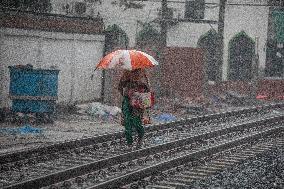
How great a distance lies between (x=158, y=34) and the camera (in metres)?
32.0

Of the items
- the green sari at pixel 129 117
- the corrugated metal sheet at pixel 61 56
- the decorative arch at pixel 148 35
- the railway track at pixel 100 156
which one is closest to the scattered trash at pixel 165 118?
the railway track at pixel 100 156

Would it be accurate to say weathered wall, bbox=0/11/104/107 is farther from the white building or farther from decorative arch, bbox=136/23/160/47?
decorative arch, bbox=136/23/160/47

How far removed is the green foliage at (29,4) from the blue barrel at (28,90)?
6.67 m

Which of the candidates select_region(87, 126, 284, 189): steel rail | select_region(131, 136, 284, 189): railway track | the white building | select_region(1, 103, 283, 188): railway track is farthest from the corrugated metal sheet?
the white building

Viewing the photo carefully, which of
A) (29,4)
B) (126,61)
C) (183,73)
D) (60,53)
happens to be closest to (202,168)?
(126,61)

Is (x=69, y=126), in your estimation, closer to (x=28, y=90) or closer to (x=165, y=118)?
(x=28, y=90)

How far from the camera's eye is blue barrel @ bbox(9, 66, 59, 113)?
15523mm

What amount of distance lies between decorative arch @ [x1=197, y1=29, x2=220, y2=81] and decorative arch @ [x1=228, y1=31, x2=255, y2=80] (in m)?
1.12

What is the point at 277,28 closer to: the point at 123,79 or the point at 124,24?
the point at 124,24

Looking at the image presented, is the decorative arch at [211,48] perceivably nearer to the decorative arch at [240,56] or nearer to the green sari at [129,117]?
the decorative arch at [240,56]

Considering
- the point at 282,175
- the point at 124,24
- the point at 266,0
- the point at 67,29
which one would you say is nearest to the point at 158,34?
the point at 124,24

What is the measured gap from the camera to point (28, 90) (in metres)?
15.6

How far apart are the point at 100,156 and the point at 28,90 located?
5668mm

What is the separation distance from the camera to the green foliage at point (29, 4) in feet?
74.7
